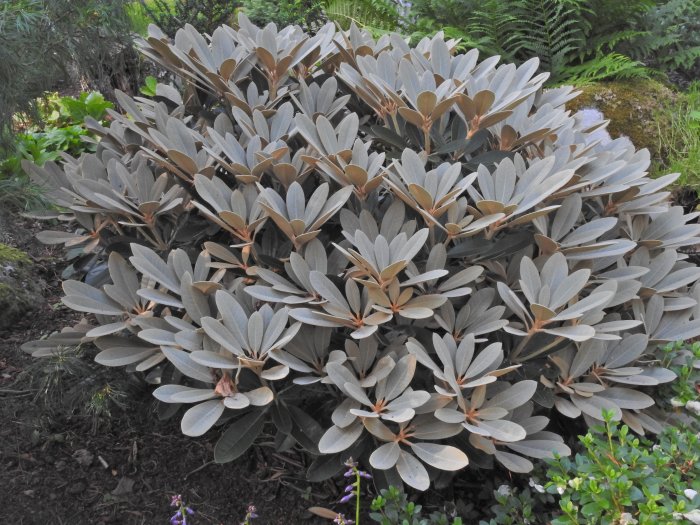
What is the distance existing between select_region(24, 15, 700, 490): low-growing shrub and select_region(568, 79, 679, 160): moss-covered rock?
→ 2471mm

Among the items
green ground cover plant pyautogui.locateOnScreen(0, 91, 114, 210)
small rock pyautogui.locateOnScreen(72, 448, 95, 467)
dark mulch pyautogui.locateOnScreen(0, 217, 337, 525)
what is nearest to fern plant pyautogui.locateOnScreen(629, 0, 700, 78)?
green ground cover plant pyautogui.locateOnScreen(0, 91, 114, 210)

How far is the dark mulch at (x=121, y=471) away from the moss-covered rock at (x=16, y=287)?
45cm

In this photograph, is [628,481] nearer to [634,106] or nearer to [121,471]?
[121,471]

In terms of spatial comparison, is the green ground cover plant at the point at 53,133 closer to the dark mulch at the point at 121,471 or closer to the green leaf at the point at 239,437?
the dark mulch at the point at 121,471

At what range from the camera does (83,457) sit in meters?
1.99

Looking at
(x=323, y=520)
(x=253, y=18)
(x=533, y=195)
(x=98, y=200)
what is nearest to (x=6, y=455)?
(x=98, y=200)

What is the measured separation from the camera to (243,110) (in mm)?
2010

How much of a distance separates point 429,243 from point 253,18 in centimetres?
552

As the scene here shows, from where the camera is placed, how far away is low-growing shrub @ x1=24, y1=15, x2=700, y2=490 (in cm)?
150

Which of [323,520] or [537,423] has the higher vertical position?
[537,423]

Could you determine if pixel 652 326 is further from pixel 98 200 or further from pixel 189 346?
pixel 98 200

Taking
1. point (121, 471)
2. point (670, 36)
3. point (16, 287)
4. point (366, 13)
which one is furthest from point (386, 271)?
point (366, 13)

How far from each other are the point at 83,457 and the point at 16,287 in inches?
38.7

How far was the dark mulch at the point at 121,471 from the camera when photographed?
6.00ft
